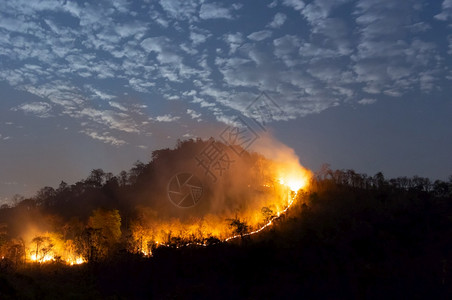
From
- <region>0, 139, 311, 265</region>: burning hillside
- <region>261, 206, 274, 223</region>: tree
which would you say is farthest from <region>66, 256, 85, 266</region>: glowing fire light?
<region>261, 206, 274, 223</region>: tree

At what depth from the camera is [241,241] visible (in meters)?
29.2

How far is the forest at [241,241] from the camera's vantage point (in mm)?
18391

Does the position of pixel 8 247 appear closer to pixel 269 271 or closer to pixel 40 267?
pixel 40 267

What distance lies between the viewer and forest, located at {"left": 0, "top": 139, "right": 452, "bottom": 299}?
1839 centimetres

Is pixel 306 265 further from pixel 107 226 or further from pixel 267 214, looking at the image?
pixel 107 226

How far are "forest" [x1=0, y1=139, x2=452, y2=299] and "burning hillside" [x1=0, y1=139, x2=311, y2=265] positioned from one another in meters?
0.14

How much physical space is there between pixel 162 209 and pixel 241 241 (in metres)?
13.1

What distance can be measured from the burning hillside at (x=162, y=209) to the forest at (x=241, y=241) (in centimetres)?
14

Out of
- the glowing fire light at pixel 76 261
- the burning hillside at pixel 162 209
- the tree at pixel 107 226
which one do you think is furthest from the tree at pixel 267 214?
the glowing fire light at pixel 76 261

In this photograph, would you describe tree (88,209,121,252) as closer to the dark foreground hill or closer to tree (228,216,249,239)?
the dark foreground hill

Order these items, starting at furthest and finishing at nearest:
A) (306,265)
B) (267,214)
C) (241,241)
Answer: (267,214)
(241,241)
(306,265)

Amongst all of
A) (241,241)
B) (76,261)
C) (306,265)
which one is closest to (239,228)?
(241,241)

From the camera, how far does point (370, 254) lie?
22.7 metres

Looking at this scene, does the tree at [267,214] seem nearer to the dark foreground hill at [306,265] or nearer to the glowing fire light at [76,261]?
the dark foreground hill at [306,265]
